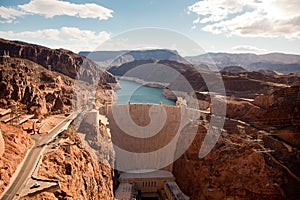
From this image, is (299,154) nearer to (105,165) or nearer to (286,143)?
(286,143)

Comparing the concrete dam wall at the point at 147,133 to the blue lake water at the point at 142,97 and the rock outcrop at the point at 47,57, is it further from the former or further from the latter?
the rock outcrop at the point at 47,57

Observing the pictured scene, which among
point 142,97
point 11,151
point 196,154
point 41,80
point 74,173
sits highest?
point 41,80

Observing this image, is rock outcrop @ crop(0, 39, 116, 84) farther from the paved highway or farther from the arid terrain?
the paved highway

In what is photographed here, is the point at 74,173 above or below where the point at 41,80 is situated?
below

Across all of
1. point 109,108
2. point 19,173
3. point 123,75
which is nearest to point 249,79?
point 109,108

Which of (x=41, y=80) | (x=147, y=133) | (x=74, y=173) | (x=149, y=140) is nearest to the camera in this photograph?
(x=74, y=173)

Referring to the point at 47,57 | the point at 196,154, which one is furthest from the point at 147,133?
the point at 47,57

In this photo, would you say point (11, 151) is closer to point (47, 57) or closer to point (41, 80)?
point (41, 80)
